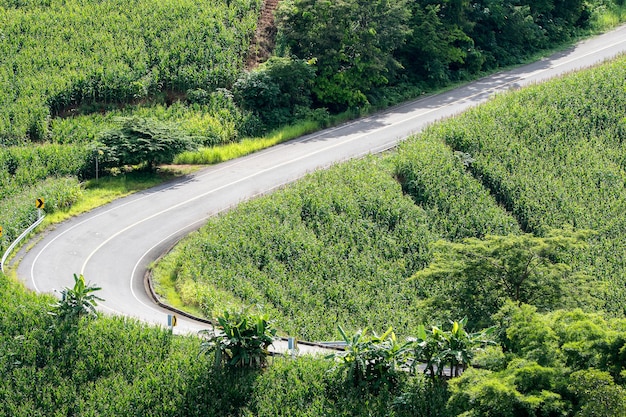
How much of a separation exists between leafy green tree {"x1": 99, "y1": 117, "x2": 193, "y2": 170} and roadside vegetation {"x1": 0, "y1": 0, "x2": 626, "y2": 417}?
159mm

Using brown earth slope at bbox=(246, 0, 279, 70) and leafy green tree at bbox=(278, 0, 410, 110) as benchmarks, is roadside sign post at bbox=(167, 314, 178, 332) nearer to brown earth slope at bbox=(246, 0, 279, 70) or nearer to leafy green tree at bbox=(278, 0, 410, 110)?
leafy green tree at bbox=(278, 0, 410, 110)

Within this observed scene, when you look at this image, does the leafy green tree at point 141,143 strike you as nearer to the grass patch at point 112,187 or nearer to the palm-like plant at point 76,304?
the grass patch at point 112,187

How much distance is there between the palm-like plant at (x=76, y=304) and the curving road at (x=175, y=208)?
175 cm

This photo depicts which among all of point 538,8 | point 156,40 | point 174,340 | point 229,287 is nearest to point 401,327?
point 229,287

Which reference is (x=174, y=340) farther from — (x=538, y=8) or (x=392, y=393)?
(x=538, y=8)

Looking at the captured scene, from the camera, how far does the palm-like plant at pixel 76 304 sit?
94.5 feet

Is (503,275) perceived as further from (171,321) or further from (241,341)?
(171,321)

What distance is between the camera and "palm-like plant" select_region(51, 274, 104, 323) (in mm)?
28797

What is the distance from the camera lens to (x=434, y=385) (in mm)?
25922

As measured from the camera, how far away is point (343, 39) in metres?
52.2

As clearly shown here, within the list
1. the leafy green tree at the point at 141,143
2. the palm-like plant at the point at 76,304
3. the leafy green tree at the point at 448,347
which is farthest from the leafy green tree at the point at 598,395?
the leafy green tree at the point at 141,143

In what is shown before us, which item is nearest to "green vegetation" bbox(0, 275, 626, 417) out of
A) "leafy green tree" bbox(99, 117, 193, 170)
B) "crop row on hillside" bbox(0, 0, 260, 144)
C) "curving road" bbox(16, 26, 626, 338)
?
"curving road" bbox(16, 26, 626, 338)

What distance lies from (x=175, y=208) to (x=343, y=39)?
60.2ft

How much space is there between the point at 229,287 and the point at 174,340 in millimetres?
5687
